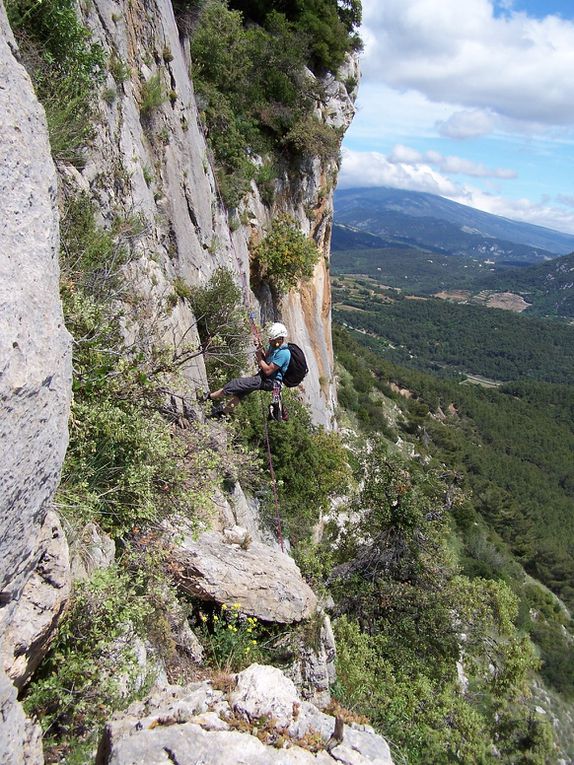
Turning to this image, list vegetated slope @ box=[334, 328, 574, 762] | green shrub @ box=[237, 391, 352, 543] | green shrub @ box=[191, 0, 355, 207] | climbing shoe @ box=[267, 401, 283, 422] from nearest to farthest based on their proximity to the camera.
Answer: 1. climbing shoe @ box=[267, 401, 283, 422]
2. green shrub @ box=[237, 391, 352, 543]
3. green shrub @ box=[191, 0, 355, 207]
4. vegetated slope @ box=[334, 328, 574, 762]

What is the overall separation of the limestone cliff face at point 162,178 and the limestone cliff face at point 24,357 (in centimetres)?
385

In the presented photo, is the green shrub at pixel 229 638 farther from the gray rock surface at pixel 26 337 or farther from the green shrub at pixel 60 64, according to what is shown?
the green shrub at pixel 60 64

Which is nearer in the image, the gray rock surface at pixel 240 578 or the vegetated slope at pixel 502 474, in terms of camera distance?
the gray rock surface at pixel 240 578

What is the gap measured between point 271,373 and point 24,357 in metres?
6.19

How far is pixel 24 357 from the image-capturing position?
3.28m

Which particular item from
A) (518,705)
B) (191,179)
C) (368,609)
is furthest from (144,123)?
(518,705)

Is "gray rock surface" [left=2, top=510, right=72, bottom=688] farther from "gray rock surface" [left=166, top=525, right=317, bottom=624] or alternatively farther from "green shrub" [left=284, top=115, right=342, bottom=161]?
"green shrub" [left=284, top=115, right=342, bottom=161]

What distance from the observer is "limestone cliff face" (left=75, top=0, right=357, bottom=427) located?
8.52m

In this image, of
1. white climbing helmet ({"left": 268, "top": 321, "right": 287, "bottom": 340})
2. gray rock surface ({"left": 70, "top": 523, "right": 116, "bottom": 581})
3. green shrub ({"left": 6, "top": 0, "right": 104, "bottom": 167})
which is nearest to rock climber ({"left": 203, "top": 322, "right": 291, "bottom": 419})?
white climbing helmet ({"left": 268, "top": 321, "right": 287, "bottom": 340})

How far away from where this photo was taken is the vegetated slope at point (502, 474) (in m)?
38.4

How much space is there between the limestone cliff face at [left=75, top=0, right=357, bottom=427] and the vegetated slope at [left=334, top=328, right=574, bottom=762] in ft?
36.6

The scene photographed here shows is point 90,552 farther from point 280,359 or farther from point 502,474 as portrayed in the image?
point 502,474

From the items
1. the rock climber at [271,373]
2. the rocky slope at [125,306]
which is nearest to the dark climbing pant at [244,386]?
the rock climber at [271,373]

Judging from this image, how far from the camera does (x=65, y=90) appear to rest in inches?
281
